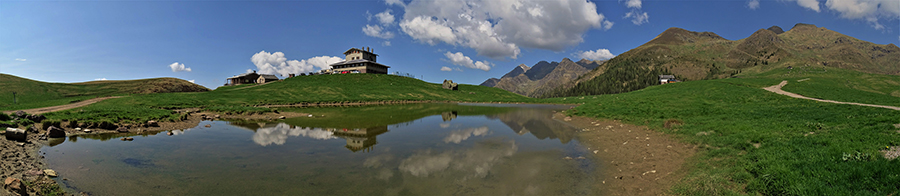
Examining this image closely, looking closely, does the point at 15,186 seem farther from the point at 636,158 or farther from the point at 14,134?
the point at 636,158

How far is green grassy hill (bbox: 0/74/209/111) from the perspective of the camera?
42222 millimetres

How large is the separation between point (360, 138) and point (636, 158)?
15.4 metres

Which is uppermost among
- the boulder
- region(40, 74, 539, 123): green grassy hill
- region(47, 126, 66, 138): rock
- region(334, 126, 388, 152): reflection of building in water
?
the boulder

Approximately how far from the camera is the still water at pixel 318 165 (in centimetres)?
938

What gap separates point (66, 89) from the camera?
175 ft

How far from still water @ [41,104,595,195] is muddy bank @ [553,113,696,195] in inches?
32.8

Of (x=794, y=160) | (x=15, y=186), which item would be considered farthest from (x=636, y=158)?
Answer: (x=15, y=186)

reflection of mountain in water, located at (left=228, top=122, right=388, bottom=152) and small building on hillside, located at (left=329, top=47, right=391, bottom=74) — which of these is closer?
reflection of mountain in water, located at (left=228, top=122, right=388, bottom=152)

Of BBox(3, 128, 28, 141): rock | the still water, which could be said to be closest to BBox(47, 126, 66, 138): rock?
the still water

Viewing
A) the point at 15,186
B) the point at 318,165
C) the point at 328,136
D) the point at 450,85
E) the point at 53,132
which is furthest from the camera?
the point at 450,85

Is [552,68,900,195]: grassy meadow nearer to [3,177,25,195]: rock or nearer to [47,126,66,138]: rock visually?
[3,177,25,195]: rock

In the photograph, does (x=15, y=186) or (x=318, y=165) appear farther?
(x=318, y=165)

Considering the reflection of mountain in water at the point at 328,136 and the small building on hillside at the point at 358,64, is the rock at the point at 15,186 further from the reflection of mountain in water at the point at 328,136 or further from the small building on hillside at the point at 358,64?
the small building on hillside at the point at 358,64

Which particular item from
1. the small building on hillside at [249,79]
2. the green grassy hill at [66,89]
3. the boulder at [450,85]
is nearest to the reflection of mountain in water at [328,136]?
the green grassy hill at [66,89]
